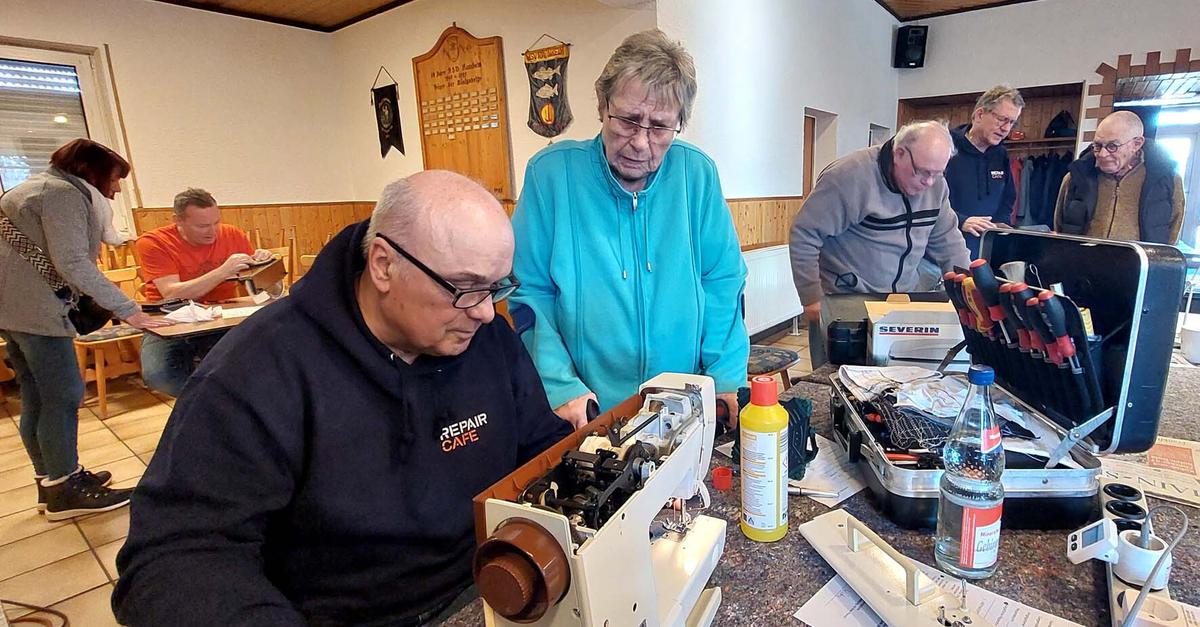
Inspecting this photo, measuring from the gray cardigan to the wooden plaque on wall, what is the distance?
2.22 meters

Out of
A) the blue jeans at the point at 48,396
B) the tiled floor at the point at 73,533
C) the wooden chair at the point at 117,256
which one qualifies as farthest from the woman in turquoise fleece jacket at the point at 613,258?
the wooden chair at the point at 117,256

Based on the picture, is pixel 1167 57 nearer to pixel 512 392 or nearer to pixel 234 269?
pixel 512 392

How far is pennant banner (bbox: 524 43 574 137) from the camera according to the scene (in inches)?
150

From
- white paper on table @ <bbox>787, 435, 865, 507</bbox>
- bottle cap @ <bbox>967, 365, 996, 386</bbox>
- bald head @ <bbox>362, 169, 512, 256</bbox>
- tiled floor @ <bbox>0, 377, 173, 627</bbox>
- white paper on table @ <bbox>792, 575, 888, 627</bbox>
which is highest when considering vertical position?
bald head @ <bbox>362, 169, 512, 256</bbox>

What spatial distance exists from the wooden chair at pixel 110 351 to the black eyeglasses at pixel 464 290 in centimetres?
322

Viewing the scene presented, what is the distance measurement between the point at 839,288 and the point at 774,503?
4.81 feet

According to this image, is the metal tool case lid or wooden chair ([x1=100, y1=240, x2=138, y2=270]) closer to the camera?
the metal tool case lid

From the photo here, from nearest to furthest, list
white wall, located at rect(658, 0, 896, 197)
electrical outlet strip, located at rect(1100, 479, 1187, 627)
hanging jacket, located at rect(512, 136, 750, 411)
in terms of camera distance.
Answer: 1. electrical outlet strip, located at rect(1100, 479, 1187, 627)
2. hanging jacket, located at rect(512, 136, 750, 411)
3. white wall, located at rect(658, 0, 896, 197)

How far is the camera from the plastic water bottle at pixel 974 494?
0.77 meters

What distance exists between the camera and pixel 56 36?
404 cm

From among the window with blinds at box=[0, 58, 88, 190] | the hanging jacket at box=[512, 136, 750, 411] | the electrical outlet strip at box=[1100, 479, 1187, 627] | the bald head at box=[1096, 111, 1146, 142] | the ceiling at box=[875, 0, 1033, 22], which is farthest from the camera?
the ceiling at box=[875, 0, 1033, 22]

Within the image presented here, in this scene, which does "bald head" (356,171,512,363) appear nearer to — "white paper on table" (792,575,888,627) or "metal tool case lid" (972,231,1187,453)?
"white paper on table" (792,575,888,627)

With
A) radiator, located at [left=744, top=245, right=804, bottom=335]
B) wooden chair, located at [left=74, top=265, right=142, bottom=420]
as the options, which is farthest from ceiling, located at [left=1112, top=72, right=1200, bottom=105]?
wooden chair, located at [left=74, top=265, right=142, bottom=420]

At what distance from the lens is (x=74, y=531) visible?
246 centimetres
